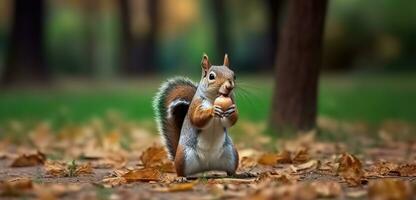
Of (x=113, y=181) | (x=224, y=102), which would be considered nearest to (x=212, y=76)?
(x=224, y=102)

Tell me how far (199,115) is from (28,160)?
204 centimetres

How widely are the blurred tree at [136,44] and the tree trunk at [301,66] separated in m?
18.7

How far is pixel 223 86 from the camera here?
499cm

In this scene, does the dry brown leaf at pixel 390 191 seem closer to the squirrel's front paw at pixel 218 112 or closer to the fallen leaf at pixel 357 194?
the fallen leaf at pixel 357 194

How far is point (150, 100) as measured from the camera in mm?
15109

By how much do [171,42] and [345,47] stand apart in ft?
66.8

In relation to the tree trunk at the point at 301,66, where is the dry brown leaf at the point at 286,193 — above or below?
below

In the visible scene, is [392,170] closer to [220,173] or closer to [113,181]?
[220,173]

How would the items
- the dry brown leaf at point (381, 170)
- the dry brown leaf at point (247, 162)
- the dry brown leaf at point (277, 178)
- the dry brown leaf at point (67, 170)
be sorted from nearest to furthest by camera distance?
the dry brown leaf at point (277, 178), the dry brown leaf at point (381, 170), the dry brown leaf at point (67, 170), the dry brown leaf at point (247, 162)

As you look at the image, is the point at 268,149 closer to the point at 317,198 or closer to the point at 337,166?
the point at 337,166

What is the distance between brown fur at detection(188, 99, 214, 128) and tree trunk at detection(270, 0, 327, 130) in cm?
364

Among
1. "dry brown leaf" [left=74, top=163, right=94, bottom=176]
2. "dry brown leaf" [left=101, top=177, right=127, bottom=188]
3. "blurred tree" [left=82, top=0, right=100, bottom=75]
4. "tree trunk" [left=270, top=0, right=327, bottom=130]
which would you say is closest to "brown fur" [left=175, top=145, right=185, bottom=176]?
"dry brown leaf" [left=101, top=177, right=127, bottom=188]

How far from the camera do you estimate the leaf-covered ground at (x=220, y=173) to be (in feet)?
14.9

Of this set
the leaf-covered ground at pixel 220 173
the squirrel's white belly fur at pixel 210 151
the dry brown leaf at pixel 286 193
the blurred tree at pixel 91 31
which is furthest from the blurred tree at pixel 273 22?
the dry brown leaf at pixel 286 193
